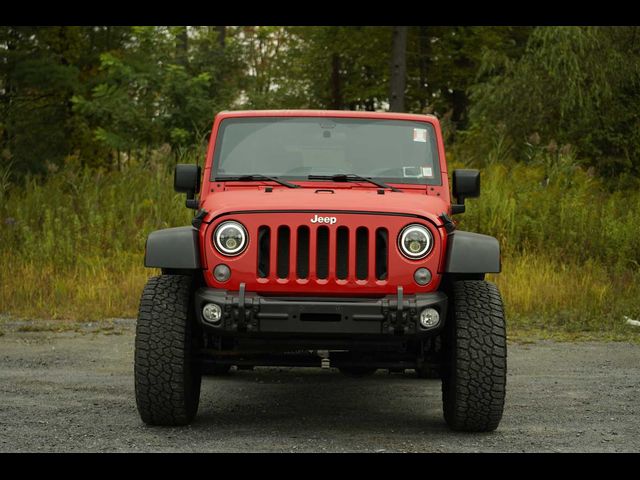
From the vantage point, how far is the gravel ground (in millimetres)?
6562

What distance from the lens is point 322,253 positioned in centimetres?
686

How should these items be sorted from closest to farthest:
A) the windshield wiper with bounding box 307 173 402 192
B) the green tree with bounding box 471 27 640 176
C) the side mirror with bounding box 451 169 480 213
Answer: the windshield wiper with bounding box 307 173 402 192, the side mirror with bounding box 451 169 480 213, the green tree with bounding box 471 27 640 176

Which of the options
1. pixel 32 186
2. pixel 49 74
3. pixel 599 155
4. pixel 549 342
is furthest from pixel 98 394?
pixel 49 74

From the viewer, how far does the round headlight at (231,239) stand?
6.83m

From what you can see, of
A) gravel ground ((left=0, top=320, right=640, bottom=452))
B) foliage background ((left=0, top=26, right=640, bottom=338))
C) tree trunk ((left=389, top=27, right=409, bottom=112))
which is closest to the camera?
gravel ground ((left=0, top=320, right=640, bottom=452))

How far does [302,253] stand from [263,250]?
0.24 metres

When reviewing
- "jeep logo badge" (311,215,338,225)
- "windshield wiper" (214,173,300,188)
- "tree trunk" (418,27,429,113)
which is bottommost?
"tree trunk" (418,27,429,113)

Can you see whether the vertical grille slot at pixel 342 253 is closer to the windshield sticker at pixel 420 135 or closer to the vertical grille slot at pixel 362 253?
the vertical grille slot at pixel 362 253

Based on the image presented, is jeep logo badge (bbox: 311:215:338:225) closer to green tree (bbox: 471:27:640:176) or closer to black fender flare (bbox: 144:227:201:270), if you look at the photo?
black fender flare (bbox: 144:227:201:270)

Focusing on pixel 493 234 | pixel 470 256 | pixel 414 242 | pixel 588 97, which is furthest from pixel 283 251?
pixel 588 97

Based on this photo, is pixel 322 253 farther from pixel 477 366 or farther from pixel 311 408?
pixel 311 408

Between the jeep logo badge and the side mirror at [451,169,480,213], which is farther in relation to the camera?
the side mirror at [451,169,480,213]

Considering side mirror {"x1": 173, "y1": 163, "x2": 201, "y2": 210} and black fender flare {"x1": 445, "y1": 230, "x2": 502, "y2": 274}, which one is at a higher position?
side mirror {"x1": 173, "y1": 163, "x2": 201, "y2": 210}

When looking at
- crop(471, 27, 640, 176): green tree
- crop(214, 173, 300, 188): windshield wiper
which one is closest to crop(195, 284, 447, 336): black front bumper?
crop(214, 173, 300, 188): windshield wiper
